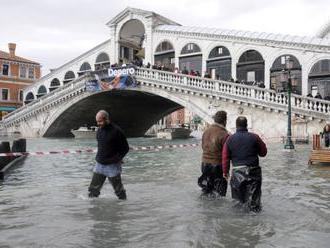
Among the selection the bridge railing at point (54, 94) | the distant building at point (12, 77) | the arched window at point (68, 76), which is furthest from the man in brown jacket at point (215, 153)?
the distant building at point (12, 77)

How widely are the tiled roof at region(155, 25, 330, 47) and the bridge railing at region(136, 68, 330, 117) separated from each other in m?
4.66

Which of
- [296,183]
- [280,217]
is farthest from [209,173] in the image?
[296,183]

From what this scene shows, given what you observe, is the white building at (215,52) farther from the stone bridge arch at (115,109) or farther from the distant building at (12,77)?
the distant building at (12,77)

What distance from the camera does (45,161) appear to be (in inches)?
612

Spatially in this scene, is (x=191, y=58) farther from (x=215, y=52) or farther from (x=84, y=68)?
(x=84, y=68)

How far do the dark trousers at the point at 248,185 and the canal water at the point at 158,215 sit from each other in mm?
174

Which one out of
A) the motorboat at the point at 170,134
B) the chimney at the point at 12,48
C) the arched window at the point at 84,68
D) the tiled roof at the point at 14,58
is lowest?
the motorboat at the point at 170,134

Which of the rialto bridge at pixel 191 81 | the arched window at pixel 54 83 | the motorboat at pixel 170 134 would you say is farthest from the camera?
the arched window at pixel 54 83

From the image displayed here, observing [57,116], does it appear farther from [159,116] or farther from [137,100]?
[159,116]

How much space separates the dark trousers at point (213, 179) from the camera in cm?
765

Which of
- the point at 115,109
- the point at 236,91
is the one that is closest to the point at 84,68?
the point at 115,109

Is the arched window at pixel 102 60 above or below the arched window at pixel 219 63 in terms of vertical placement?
above

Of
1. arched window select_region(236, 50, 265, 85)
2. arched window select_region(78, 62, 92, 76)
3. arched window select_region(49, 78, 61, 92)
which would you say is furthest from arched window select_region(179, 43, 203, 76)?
arched window select_region(49, 78, 61, 92)

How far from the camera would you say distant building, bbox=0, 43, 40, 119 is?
51.3 m
